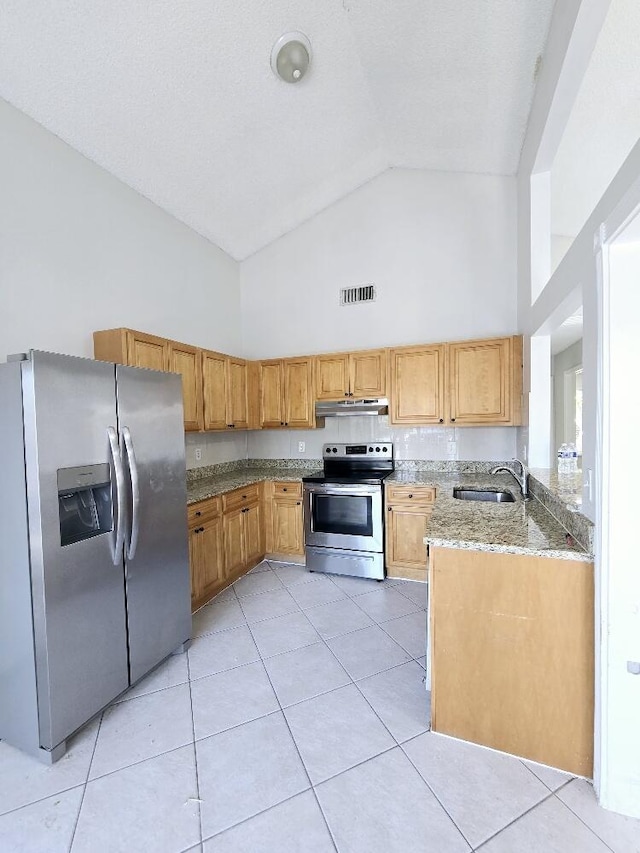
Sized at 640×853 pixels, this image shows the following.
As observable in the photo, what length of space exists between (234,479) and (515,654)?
2836 millimetres

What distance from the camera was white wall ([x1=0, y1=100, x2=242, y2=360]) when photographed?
2.23m

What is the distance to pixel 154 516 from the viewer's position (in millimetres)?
2213

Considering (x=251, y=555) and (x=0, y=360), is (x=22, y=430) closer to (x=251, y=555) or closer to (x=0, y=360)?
(x=0, y=360)

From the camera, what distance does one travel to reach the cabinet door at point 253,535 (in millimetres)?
3641

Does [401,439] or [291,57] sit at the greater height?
[291,57]

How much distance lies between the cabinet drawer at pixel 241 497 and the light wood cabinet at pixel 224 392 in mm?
617

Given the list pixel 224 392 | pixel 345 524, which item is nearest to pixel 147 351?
pixel 224 392

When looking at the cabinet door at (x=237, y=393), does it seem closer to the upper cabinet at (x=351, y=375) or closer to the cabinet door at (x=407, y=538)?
the upper cabinet at (x=351, y=375)

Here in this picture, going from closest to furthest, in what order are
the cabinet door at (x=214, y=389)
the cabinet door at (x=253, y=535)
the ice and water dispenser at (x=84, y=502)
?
the ice and water dispenser at (x=84, y=502) < the cabinet door at (x=214, y=389) < the cabinet door at (x=253, y=535)

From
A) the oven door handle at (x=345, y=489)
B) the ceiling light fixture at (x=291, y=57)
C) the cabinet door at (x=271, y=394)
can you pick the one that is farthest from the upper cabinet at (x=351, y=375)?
the ceiling light fixture at (x=291, y=57)

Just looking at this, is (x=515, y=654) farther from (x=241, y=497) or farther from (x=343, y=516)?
(x=241, y=497)

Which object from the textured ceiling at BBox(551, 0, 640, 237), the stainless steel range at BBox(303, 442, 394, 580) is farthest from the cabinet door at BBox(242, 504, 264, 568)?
the textured ceiling at BBox(551, 0, 640, 237)

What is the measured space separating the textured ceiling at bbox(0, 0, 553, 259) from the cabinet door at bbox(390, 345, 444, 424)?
1.76 meters

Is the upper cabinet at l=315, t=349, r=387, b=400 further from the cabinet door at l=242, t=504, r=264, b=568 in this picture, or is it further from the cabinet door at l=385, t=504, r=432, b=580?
the cabinet door at l=242, t=504, r=264, b=568
